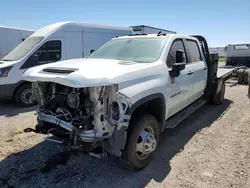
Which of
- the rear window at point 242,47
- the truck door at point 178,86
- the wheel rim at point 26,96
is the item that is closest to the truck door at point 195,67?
the truck door at point 178,86

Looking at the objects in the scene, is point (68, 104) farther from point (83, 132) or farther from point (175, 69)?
point (175, 69)

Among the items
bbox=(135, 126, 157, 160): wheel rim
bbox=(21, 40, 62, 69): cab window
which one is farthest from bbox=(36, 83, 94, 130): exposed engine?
bbox=(21, 40, 62, 69): cab window

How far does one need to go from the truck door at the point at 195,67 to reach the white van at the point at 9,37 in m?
11.0

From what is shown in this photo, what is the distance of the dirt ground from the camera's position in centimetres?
332

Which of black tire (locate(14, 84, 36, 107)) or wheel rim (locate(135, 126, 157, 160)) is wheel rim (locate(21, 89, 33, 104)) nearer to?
black tire (locate(14, 84, 36, 107))

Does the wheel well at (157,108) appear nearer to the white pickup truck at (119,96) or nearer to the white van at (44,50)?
the white pickup truck at (119,96)

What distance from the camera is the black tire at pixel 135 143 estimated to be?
329 cm

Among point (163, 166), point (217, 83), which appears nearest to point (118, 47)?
point (163, 166)

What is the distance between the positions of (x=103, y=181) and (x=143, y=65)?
1816mm

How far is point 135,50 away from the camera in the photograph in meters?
4.30

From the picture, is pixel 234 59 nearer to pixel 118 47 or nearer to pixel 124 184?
pixel 118 47

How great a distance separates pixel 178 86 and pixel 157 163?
144cm

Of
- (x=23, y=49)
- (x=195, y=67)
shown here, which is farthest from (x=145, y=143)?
(x=23, y=49)

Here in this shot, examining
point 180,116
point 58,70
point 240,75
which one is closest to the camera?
point 58,70
